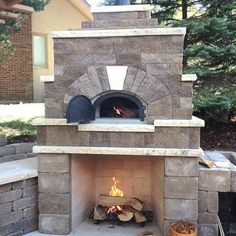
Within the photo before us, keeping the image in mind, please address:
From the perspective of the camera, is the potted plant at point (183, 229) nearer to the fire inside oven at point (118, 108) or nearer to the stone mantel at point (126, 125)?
the stone mantel at point (126, 125)

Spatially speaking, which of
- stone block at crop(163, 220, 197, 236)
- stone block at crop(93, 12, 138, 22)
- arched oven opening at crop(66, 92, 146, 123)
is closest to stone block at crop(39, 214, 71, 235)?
stone block at crop(163, 220, 197, 236)

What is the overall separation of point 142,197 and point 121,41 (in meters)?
2.72

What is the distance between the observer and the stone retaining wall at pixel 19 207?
185 inches

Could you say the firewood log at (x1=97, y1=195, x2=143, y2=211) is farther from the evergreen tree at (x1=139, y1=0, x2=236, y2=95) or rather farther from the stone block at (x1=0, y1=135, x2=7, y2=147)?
the evergreen tree at (x1=139, y1=0, x2=236, y2=95)

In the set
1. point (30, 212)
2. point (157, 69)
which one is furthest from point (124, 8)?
point (30, 212)

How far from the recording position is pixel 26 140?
6.47m

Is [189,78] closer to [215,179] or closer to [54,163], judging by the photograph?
[215,179]

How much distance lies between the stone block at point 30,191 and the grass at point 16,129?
176cm

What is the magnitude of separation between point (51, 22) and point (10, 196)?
9.58 meters

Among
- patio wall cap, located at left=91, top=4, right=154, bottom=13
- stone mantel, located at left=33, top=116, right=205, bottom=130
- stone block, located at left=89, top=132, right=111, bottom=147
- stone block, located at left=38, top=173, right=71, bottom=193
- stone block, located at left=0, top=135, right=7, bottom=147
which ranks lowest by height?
stone block, located at left=38, top=173, right=71, bottom=193

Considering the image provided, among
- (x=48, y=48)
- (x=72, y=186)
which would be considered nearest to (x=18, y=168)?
(x=72, y=186)

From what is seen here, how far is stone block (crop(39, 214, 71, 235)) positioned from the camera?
502cm

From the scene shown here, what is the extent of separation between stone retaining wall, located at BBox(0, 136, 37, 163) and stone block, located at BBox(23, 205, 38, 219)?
3.45 feet

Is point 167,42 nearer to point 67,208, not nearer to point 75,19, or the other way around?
point 67,208
